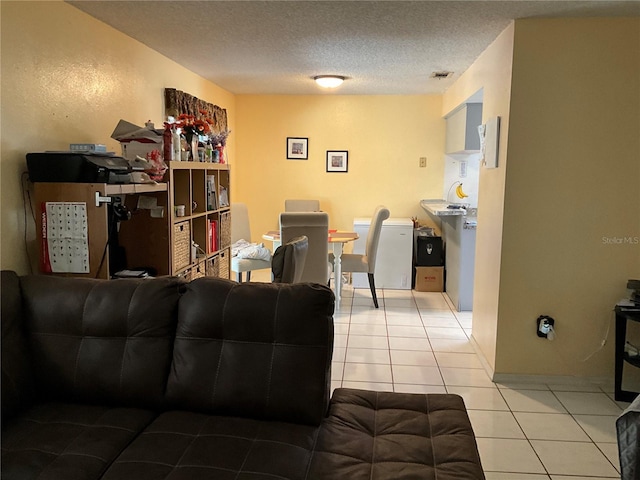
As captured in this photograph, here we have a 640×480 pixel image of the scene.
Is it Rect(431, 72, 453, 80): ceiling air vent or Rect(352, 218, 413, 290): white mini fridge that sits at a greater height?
Rect(431, 72, 453, 80): ceiling air vent

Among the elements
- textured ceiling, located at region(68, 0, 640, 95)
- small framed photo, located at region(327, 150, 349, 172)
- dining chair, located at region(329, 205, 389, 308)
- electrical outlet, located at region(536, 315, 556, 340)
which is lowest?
electrical outlet, located at region(536, 315, 556, 340)

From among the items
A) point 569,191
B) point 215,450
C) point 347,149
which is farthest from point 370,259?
point 215,450

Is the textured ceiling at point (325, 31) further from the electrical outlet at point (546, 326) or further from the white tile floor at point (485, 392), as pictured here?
the white tile floor at point (485, 392)

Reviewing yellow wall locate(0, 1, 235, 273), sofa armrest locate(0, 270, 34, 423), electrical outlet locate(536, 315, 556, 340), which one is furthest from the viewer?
electrical outlet locate(536, 315, 556, 340)

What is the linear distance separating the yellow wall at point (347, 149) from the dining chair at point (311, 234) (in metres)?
2.02

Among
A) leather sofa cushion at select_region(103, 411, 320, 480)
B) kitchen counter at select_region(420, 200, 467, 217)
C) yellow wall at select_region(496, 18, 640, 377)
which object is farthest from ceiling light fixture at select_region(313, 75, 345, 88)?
leather sofa cushion at select_region(103, 411, 320, 480)

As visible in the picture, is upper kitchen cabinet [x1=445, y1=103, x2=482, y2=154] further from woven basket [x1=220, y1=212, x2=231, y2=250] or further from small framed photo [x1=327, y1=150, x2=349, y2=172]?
woven basket [x1=220, y1=212, x2=231, y2=250]

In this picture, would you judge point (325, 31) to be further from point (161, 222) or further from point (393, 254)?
point (393, 254)

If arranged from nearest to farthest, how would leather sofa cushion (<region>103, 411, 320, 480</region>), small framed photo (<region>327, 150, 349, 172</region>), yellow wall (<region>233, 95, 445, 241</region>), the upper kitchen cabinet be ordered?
leather sofa cushion (<region>103, 411, 320, 480</region>), the upper kitchen cabinet, yellow wall (<region>233, 95, 445, 241</region>), small framed photo (<region>327, 150, 349, 172</region>)

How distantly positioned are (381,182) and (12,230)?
15.0ft

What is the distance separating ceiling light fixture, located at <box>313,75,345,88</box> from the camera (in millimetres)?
4995

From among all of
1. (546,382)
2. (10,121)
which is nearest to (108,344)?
(10,121)

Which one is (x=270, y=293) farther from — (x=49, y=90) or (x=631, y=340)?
(x=631, y=340)

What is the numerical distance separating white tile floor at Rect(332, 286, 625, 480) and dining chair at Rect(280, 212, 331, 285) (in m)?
0.52
